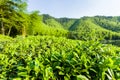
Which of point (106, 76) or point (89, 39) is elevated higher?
point (89, 39)

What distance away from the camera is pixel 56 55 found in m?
3.24

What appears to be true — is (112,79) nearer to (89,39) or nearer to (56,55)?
(56,55)

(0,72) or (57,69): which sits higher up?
(57,69)

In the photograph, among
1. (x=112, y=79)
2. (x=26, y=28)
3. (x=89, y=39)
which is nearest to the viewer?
(x=112, y=79)

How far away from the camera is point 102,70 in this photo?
263cm

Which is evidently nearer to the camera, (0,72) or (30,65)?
(30,65)

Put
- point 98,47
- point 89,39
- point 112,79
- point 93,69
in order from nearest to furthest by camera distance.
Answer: point 112,79 → point 93,69 → point 98,47 → point 89,39

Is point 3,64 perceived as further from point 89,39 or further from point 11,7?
point 11,7

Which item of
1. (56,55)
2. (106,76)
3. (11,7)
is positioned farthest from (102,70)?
(11,7)

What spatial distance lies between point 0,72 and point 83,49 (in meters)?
1.44

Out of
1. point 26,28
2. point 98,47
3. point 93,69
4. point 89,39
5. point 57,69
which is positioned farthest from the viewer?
point 26,28

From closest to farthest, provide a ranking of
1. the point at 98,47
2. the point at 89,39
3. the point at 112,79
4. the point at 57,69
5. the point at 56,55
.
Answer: the point at 112,79
the point at 57,69
the point at 56,55
the point at 98,47
the point at 89,39

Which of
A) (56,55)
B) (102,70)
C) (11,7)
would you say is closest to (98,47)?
(56,55)

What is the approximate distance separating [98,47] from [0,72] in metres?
1.68
